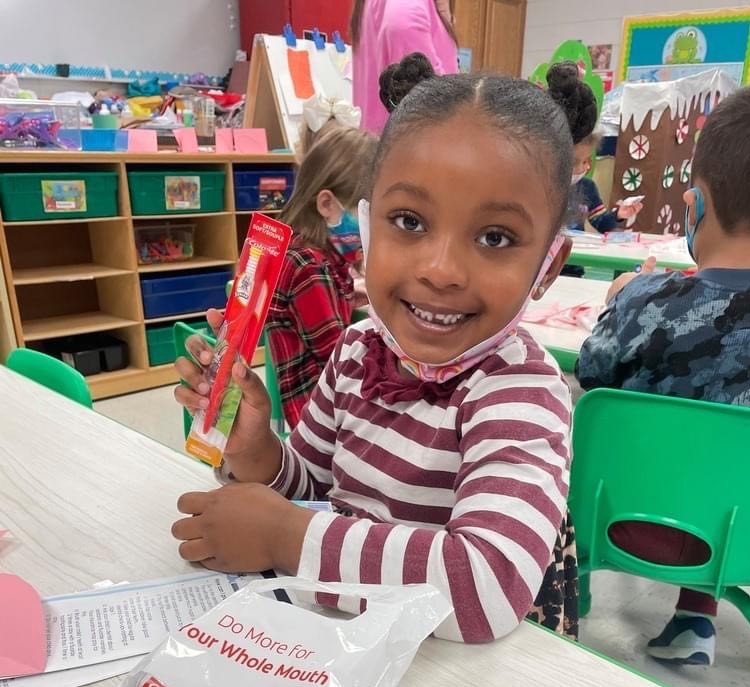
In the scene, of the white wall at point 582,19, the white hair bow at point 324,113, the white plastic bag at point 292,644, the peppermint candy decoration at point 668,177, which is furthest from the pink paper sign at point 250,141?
the white wall at point 582,19

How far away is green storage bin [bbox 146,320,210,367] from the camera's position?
9.34ft

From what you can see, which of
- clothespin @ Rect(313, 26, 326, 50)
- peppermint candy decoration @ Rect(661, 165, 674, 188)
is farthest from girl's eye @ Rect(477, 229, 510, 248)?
peppermint candy decoration @ Rect(661, 165, 674, 188)

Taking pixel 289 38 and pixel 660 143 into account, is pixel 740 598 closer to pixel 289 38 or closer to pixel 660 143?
pixel 660 143

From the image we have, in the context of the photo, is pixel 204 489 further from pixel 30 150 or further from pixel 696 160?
pixel 30 150

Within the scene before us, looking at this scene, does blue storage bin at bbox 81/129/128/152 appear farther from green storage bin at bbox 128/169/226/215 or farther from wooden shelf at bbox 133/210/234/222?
wooden shelf at bbox 133/210/234/222

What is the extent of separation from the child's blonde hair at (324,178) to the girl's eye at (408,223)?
0.94 metres

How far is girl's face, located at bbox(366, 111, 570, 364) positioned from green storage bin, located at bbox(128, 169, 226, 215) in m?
2.25

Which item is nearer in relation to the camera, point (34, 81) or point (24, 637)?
point (24, 637)

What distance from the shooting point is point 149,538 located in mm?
634

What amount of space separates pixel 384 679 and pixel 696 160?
1143 mm

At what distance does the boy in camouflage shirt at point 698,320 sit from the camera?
41.0 inches

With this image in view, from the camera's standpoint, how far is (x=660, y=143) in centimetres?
351

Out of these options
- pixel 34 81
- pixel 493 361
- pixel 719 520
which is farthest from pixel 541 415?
pixel 34 81

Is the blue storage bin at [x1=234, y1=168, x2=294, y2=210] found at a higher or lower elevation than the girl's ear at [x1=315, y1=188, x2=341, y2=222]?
lower
